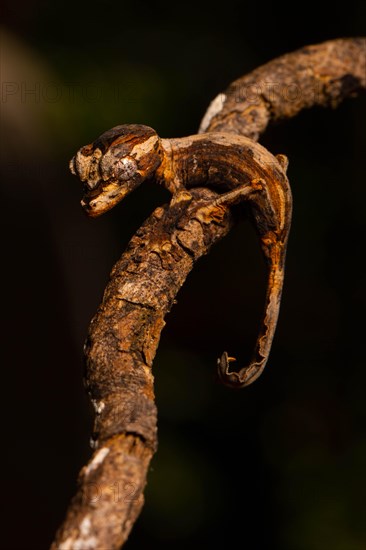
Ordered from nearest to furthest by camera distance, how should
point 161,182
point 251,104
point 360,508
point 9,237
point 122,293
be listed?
point 122,293 < point 161,182 < point 251,104 < point 360,508 < point 9,237

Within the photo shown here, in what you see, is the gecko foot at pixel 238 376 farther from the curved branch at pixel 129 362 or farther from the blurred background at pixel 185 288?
the blurred background at pixel 185 288

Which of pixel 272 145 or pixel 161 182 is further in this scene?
pixel 272 145

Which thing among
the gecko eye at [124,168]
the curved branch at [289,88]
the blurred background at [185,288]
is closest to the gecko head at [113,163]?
the gecko eye at [124,168]

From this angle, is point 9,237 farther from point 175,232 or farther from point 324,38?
point 175,232

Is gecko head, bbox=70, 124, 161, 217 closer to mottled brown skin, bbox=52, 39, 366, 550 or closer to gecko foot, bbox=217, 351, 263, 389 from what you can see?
mottled brown skin, bbox=52, 39, 366, 550

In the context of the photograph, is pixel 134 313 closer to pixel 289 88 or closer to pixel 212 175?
pixel 212 175

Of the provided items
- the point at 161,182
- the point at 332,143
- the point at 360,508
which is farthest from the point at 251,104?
the point at 360,508

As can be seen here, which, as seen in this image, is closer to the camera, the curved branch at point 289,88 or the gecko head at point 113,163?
the gecko head at point 113,163

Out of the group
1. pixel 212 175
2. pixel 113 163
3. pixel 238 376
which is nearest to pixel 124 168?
pixel 113 163
